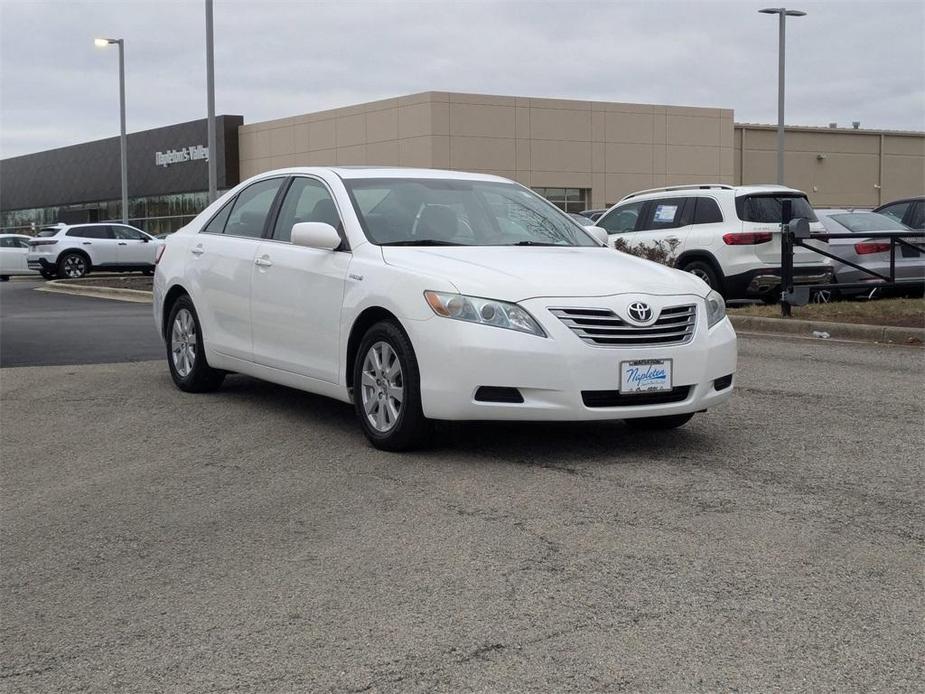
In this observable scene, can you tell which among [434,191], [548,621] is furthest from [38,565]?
[434,191]

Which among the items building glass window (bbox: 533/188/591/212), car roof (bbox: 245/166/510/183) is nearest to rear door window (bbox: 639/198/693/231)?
car roof (bbox: 245/166/510/183)

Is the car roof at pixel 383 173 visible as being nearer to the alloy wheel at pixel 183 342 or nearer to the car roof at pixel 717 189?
the alloy wheel at pixel 183 342

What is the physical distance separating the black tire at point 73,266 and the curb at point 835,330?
76.1 ft

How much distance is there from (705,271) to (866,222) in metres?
3.05

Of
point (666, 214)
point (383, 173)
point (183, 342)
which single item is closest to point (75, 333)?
point (183, 342)

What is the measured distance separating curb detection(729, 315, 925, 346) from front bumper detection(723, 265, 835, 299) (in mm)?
761

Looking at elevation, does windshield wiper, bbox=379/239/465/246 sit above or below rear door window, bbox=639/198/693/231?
below

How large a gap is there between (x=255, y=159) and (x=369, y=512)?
178 ft

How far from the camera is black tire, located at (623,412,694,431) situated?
7359mm

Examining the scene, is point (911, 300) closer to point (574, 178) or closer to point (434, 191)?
point (434, 191)

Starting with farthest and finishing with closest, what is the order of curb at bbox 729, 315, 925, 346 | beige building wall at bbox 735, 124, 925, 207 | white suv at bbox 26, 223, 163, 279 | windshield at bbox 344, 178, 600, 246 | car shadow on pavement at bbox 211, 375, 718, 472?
beige building wall at bbox 735, 124, 925, 207 < white suv at bbox 26, 223, 163, 279 < curb at bbox 729, 315, 925, 346 < windshield at bbox 344, 178, 600, 246 < car shadow on pavement at bbox 211, 375, 718, 472

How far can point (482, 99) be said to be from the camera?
49.9 meters

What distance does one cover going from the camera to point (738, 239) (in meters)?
15.6

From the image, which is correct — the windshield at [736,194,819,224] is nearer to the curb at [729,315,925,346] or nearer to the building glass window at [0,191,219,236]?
the curb at [729,315,925,346]
